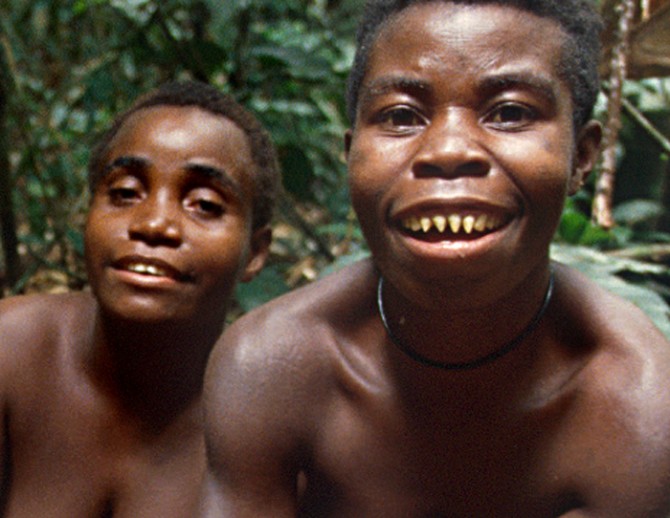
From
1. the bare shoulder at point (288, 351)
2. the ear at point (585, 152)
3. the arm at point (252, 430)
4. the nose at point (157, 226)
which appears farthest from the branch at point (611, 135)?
the nose at point (157, 226)

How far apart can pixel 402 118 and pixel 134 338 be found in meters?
0.77

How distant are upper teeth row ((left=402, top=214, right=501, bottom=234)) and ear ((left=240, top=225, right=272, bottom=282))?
0.81m

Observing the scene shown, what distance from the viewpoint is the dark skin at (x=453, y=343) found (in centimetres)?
127

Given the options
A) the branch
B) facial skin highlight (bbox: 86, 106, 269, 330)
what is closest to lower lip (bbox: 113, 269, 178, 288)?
facial skin highlight (bbox: 86, 106, 269, 330)

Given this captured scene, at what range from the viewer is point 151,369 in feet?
6.13

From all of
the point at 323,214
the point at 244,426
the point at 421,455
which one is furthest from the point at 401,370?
the point at 323,214

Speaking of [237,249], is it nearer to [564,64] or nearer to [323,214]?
[564,64]

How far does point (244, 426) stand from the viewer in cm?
145

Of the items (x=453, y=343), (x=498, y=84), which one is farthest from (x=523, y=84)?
(x=453, y=343)

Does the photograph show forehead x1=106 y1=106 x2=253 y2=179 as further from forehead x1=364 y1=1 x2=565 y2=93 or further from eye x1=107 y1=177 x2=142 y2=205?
forehead x1=364 y1=1 x2=565 y2=93

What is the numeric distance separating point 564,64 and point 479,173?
0.23 m

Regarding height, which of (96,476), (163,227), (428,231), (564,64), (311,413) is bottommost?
(96,476)

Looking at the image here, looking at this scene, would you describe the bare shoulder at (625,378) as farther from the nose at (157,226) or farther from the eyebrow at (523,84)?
the nose at (157,226)

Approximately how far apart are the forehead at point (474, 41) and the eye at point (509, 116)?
49 millimetres
